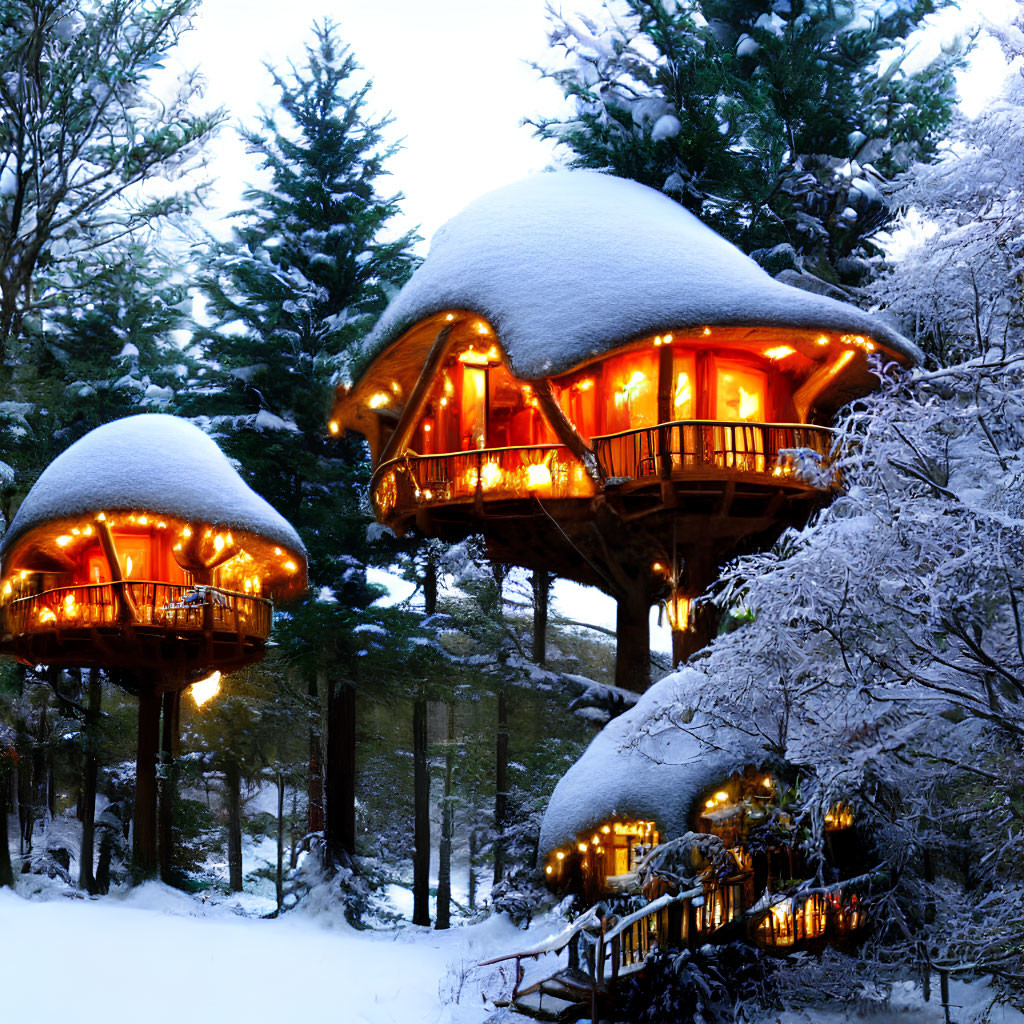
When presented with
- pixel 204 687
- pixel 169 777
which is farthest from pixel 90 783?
pixel 204 687

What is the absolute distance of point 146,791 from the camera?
23.2 metres

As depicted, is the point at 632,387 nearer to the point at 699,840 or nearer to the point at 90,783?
the point at 699,840

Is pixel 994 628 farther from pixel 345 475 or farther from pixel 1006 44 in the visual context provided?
pixel 345 475

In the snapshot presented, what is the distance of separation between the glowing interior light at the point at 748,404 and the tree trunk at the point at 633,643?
3.53m

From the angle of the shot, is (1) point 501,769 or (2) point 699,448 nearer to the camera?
(2) point 699,448

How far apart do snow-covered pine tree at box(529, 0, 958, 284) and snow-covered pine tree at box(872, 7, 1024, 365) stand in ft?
9.73

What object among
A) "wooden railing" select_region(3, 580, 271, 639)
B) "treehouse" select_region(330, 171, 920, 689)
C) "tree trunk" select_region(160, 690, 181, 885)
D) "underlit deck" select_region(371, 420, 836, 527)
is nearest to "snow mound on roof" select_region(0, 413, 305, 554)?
"wooden railing" select_region(3, 580, 271, 639)

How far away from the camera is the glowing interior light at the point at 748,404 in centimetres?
1798

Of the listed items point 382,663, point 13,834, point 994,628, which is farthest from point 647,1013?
point 13,834

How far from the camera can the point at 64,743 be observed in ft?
93.2

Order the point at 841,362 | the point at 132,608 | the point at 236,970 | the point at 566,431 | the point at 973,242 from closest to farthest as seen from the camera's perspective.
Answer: the point at 973,242 → the point at 566,431 → the point at 236,970 → the point at 841,362 → the point at 132,608

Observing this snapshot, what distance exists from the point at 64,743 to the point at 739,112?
20882 millimetres

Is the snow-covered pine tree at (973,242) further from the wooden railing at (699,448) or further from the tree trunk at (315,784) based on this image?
the tree trunk at (315,784)

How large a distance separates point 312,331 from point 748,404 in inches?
487
